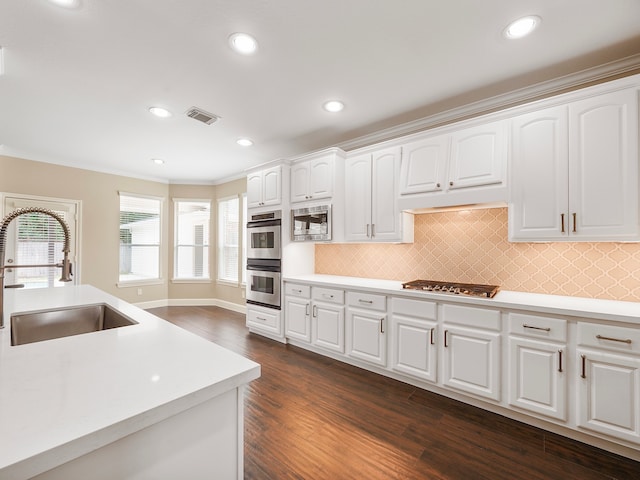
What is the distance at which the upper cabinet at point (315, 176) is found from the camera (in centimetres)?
353

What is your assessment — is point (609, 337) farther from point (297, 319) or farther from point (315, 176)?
point (315, 176)

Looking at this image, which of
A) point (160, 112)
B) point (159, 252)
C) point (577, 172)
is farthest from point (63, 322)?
point (159, 252)

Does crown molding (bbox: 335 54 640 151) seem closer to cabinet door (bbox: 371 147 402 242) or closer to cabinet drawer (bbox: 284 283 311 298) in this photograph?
cabinet door (bbox: 371 147 402 242)

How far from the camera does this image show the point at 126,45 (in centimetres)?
206

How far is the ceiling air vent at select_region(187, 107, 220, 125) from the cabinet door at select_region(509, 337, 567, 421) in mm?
3424

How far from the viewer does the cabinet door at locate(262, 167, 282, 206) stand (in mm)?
4004

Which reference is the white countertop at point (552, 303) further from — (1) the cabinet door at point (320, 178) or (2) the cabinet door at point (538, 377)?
(1) the cabinet door at point (320, 178)

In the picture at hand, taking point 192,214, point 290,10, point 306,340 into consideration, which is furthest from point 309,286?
point 192,214

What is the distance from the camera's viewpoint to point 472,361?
2371 mm

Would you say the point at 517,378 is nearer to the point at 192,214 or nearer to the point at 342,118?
the point at 342,118

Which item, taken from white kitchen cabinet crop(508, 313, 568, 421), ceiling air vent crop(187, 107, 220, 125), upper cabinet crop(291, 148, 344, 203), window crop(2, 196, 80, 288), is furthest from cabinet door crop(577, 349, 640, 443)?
window crop(2, 196, 80, 288)

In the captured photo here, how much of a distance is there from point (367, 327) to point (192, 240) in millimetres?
4588

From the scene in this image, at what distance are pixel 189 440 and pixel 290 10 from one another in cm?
216

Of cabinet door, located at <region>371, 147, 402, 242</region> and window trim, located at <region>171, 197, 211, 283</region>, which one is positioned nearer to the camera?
cabinet door, located at <region>371, 147, 402, 242</region>
